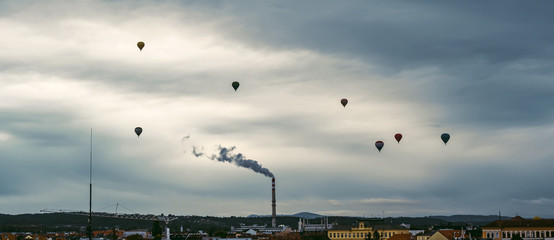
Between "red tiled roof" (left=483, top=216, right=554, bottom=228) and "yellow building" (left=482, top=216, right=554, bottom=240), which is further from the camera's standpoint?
"red tiled roof" (left=483, top=216, right=554, bottom=228)

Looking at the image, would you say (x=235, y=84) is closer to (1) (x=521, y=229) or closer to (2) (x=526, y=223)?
(1) (x=521, y=229)

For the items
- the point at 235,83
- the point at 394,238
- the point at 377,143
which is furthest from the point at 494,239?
the point at 235,83

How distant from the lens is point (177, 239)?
19888 centimetres

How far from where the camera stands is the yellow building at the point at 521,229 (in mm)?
165450

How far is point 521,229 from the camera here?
167750mm

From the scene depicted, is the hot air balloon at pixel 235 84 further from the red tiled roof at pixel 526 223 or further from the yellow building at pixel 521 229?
the red tiled roof at pixel 526 223

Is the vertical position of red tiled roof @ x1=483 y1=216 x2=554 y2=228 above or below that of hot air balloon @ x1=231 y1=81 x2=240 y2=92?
below

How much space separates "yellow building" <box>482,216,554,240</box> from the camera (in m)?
165

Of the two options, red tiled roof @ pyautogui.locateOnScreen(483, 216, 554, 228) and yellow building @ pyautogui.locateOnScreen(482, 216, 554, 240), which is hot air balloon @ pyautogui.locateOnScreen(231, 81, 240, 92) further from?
red tiled roof @ pyautogui.locateOnScreen(483, 216, 554, 228)

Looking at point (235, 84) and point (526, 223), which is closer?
point (235, 84)

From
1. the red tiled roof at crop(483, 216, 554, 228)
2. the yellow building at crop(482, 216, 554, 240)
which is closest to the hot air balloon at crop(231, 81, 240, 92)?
the yellow building at crop(482, 216, 554, 240)

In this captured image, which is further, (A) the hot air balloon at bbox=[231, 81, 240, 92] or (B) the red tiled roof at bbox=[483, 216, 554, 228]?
(B) the red tiled roof at bbox=[483, 216, 554, 228]

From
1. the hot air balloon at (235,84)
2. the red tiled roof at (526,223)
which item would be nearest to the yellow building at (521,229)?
the red tiled roof at (526,223)

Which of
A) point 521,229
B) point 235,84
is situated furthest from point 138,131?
point 521,229
